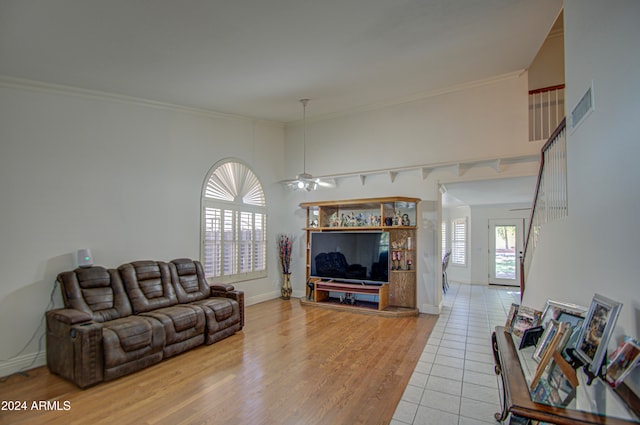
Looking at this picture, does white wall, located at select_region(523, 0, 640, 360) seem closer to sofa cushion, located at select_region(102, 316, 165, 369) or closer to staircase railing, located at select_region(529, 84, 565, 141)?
staircase railing, located at select_region(529, 84, 565, 141)

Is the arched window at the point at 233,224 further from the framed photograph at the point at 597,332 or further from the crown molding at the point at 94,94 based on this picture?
the framed photograph at the point at 597,332

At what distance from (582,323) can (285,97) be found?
4.85 meters

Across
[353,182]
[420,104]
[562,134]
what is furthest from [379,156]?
[562,134]

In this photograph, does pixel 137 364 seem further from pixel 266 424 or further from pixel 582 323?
pixel 582 323

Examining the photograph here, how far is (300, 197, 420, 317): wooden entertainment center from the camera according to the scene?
5.95 m

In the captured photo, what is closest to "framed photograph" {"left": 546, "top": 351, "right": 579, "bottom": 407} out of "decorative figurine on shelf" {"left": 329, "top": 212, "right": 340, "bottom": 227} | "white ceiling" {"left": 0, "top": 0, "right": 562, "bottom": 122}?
"white ceiling" {"left": 0, "top": 0, "right": 562, "bottom": 122}

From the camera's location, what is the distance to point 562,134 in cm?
301

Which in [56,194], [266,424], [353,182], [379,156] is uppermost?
[379,156]

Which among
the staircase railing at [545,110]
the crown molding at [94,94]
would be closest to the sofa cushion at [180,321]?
the crown molding at [94,94]

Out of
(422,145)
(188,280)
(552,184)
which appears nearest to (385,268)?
(422,145)

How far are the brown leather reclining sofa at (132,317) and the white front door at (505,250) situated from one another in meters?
8.15

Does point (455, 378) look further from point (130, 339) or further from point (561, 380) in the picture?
point (130, 339)

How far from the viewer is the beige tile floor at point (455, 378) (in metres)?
2.60

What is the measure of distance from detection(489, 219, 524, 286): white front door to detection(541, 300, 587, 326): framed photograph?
8.31 m
